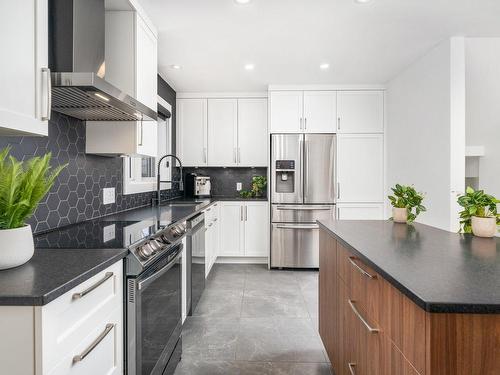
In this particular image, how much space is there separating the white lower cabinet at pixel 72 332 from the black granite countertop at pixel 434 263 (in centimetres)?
96

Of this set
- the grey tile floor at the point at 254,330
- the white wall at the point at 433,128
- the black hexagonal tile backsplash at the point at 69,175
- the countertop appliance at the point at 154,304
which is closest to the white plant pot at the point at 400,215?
the grey tile floor at the point at 254,330

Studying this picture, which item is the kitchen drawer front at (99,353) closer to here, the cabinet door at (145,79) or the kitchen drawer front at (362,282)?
the kitchen drawer front at (362,282)

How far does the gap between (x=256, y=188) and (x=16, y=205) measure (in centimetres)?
380

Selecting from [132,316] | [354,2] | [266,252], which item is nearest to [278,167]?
[266,252]

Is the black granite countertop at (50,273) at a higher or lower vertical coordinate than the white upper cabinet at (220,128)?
lower

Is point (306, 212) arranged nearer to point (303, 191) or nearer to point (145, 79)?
point (303, 191)

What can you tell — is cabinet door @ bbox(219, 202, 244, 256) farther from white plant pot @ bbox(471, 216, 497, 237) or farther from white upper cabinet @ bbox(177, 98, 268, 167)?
white plant pot @ bbox(471, 216, 497, 237)

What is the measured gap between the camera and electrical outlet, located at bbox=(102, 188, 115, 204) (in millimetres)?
2393

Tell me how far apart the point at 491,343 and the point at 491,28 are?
2921 millimetres

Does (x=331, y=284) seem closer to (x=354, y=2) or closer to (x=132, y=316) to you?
(x=132, y=316)

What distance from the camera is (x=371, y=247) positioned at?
4.48 feet

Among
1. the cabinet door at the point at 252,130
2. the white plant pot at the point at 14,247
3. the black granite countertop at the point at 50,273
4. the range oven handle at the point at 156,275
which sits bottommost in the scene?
the range oven handle at the point at 156,275

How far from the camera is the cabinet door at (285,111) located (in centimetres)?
425

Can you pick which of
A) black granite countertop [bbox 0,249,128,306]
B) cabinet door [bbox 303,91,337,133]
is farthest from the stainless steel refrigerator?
black granite countertop [bbox 0,249,128,306]
